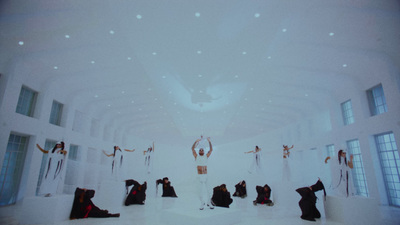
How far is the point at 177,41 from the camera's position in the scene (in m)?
8.52

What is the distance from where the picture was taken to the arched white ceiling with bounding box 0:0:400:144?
665 cm

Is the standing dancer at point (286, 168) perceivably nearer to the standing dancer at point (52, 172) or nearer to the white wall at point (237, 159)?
the white wall at point (237, 159)

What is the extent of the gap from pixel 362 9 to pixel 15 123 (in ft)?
44.1

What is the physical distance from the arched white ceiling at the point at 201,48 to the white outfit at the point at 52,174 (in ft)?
14.4

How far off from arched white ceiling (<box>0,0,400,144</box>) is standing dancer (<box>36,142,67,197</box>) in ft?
13.8

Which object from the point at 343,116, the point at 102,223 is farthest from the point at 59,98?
the point at 343,116

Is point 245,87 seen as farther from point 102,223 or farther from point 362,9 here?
point 102,223

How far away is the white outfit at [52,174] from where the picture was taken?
6270 mm

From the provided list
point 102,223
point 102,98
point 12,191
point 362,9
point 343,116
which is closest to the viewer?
point 102,223

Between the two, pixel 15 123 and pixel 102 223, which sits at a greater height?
pixel 15 123

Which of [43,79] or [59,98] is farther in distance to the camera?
[59,98]

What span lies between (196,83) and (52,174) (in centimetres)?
834

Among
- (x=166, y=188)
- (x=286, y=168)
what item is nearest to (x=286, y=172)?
(x=286, y=168)

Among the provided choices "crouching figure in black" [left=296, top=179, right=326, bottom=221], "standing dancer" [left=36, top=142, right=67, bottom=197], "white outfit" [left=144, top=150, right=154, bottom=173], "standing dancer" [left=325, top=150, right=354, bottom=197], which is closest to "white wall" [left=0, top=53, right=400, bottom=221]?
"standing dancer" [left=325, top=150, right=354, bottom=197]
